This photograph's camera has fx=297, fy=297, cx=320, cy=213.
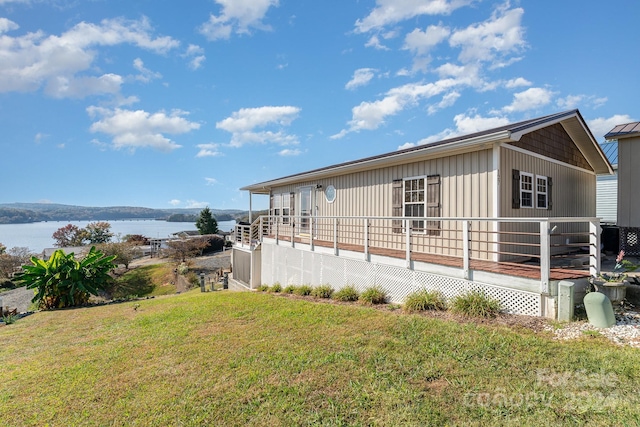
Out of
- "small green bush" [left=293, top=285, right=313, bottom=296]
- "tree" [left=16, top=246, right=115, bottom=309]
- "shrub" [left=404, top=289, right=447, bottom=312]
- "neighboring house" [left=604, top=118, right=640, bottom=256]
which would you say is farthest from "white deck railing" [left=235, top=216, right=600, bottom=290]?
"tree" [left=16, top=246, right=115, bottom=309]

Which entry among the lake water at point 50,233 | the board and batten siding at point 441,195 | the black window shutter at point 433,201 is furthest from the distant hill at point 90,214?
the black window shutter at point 433,201

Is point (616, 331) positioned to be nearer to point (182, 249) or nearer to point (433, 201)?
point (433, 201)

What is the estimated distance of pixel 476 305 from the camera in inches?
204

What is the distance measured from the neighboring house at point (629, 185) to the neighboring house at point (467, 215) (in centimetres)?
106

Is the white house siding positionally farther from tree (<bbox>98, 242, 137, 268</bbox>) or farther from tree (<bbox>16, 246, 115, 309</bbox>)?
tree (<bbox>98, 242, 137, 268</bbox>)

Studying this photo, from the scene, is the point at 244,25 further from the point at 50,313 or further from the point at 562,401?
the point at 562,401

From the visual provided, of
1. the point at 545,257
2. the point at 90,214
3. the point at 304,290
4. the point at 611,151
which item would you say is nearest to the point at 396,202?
the point at 304,290

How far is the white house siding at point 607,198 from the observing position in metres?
14.2

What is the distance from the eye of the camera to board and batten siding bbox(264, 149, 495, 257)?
6977 millimetres

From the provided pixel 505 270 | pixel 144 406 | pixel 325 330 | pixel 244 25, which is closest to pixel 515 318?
pixel 505 270

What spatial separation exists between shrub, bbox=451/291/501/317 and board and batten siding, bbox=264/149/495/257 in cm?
92

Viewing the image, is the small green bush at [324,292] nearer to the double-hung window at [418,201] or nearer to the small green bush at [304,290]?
the small green bush at [304,290]

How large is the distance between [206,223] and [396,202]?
33728mm

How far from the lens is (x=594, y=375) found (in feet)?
10.1
